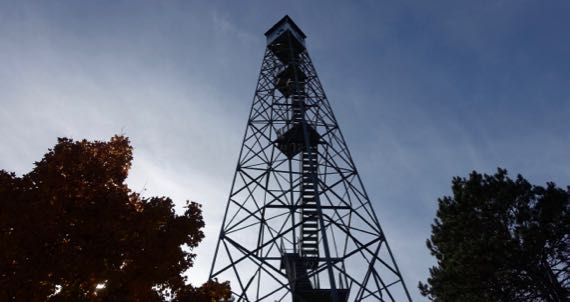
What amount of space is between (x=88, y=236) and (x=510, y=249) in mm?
14389

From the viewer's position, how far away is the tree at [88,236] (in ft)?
19.6

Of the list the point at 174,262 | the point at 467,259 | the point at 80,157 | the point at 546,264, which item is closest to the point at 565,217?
the point at 546,264

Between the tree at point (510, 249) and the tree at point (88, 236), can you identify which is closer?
the tree at point (88, 236)

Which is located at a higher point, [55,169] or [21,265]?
[55,169]

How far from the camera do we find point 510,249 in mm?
14828

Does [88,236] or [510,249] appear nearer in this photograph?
[88,236]

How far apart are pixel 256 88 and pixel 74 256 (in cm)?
1246

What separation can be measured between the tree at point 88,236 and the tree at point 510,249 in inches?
425

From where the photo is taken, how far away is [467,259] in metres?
14.9

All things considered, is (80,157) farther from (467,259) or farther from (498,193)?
(498,193)

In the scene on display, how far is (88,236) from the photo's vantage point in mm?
6488

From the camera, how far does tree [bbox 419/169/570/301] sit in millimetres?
14570

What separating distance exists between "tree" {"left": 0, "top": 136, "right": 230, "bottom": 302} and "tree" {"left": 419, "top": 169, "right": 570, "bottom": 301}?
425 inches

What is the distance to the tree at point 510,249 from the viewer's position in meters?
14.6
